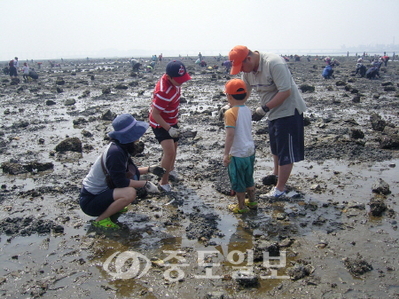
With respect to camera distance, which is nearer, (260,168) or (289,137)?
(289,137)

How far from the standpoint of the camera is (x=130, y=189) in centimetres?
387

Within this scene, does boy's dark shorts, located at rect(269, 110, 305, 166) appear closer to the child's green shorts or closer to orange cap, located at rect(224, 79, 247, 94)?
the child's green shorts

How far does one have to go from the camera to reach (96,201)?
3840 millimetres

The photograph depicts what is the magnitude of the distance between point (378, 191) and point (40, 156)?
5.91 m

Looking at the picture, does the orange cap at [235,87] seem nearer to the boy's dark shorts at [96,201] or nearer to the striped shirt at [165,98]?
the striped shirt at [165,98]

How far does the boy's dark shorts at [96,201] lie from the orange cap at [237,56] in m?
1.96

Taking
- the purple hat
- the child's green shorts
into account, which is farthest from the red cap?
the child's green shorts

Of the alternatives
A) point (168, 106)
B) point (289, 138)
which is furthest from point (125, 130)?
point (289, 138)

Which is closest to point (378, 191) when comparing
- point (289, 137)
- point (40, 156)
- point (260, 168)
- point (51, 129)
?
point (289, 137)

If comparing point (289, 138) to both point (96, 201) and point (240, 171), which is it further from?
point (96, 201)

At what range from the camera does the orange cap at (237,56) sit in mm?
3996

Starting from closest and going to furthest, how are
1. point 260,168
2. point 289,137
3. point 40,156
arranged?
point 289,137 → point 260,168 → point 40,156

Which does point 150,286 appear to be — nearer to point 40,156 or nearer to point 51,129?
point 40,156

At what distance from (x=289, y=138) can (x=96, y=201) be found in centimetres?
240
